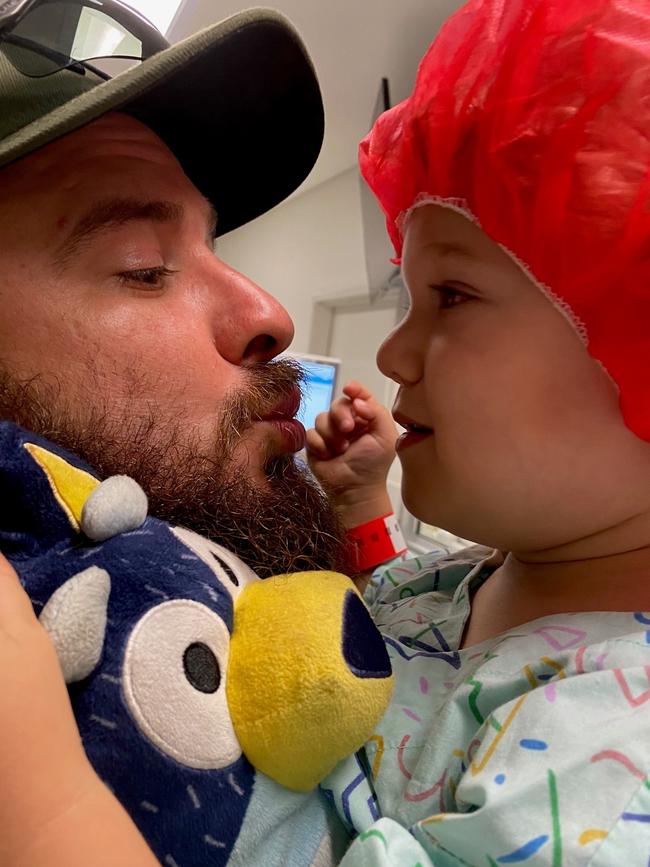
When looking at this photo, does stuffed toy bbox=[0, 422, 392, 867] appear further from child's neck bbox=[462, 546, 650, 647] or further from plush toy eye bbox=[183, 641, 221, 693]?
child's neck bbox=[462, 546, 650, 647]

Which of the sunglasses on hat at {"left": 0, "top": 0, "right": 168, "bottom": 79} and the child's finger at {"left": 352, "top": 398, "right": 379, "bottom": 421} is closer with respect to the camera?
the sunglasses on hat at {"left": 0, "top": 0, "right": 168, "bottom": 79}

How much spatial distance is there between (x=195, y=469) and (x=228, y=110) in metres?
0.52

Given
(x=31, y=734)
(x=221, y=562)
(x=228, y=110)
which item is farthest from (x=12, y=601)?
(x=228, y=110)

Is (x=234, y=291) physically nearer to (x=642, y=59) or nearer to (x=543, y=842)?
(x=642, y=59)

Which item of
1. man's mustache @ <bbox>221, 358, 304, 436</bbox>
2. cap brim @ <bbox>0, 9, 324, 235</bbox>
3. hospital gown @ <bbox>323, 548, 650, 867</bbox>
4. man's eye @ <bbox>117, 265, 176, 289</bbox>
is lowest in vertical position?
hospital gown @ <bbox>323, 548, 650, 867</bbox>

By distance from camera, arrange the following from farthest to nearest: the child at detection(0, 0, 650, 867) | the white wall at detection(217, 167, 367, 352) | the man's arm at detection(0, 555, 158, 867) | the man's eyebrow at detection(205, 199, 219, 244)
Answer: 1. the white wall at detection(217, 167, 367, 352)
2. the man's eyebrow at detection(205, 199, 219, 244)
3. the child at detection(0, 0, 650, 867)
4. the man's arm at detection(0, 555, 158, 867)

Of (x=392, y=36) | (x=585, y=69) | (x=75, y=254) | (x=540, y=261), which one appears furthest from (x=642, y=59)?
(x=392, y=36)

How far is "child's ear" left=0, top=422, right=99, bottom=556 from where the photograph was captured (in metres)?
0.40

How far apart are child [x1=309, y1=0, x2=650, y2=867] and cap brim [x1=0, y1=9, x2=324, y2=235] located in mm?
195

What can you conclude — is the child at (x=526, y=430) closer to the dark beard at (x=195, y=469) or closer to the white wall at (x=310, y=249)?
the dark beard at (x=195, y=469)

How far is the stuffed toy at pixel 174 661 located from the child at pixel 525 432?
3.8 inches

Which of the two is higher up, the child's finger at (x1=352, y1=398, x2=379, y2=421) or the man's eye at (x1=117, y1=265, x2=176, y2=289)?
the man's eye at (x1=117, y1=265, x2=176, y2=289)

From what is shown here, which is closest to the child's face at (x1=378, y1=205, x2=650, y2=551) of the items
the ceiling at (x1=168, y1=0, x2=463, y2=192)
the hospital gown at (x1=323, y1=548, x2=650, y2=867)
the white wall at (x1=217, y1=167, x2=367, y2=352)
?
the hospital gown at (x1=323, y1=548, x2=650, y2=867)

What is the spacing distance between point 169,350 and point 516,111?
15.8 inches
